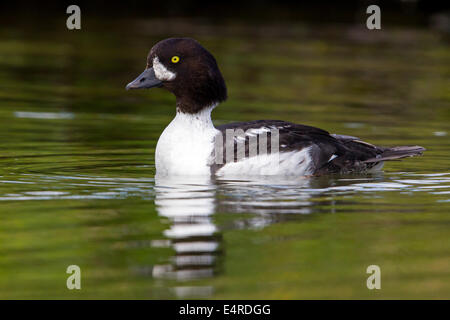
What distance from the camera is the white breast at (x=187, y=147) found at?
1009cm

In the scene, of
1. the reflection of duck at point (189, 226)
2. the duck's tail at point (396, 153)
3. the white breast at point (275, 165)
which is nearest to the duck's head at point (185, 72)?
the white breast at point (275, 165)

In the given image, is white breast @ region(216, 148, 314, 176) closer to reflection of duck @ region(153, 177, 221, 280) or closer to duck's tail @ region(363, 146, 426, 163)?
reflection of duck @ region(153, 177, 221, 280)

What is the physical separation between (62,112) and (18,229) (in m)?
8.30

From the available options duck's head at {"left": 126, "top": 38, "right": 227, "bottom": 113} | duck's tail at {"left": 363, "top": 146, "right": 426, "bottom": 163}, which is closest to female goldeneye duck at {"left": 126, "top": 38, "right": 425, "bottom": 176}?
duck's head at {"left": 126, "top": 38, "right": 227, "bottom": 113}

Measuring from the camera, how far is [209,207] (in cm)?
884

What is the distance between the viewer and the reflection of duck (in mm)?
6820

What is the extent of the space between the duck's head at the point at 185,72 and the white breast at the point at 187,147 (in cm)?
16

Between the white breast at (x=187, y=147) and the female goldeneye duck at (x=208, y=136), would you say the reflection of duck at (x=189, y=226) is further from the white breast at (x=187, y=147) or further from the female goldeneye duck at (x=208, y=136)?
the female goldeneye duck at (x=208, y=136)

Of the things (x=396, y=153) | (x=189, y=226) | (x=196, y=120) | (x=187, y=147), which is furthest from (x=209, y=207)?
(x=396, y=153)

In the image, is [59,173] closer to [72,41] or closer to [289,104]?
[289,104]

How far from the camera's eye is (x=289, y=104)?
1788 cm

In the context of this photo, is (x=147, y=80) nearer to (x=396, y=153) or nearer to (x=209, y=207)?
(x=209, y=207)

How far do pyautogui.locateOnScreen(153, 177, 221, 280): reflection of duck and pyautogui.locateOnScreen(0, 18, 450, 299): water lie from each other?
16 millimetres

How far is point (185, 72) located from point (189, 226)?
2806 millimetres
